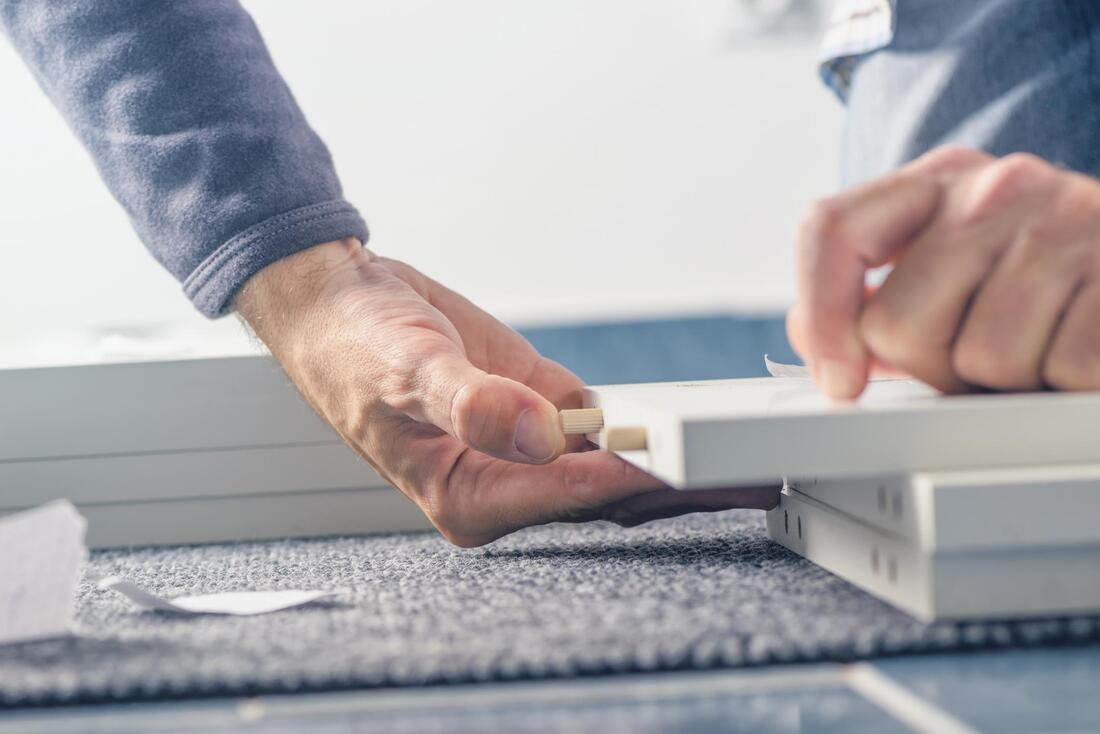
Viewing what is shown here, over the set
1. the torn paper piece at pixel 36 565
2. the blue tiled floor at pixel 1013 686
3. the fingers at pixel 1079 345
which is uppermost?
the fingers at pixel 1079 345

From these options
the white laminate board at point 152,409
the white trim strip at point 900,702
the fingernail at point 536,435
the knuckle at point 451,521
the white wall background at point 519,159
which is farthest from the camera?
the white wall background at point 519,159

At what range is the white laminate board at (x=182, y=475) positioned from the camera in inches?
31.5

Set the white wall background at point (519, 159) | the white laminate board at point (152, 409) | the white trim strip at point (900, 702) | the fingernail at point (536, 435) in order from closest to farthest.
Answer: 1. the white trim strip at point (900, 702)
2. the fingernail at point (536, 435)
3. the white laminate board at point (152, 409)
4. the white wall background at point (519, 159)

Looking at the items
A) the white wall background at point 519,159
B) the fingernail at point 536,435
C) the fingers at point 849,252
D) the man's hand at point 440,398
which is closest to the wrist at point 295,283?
the man's hand at point 440,398

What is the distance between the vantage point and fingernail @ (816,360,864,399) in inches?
16.0

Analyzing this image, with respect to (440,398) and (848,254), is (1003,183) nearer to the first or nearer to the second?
(848,254)

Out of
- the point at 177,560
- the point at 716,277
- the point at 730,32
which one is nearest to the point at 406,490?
the point at 177,560

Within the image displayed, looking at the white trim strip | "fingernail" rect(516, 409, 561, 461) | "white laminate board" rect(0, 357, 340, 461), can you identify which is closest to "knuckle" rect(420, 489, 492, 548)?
"fingernail" rect(516, 409, 561, 461)

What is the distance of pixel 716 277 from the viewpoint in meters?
2.17

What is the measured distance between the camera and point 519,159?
6.84ft

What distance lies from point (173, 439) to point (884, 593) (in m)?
0.58

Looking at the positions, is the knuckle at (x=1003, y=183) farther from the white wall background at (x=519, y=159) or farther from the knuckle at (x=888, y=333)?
the white wall background at (x=519, y=159)

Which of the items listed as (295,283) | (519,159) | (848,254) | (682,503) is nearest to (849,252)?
(848,254)

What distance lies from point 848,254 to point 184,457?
567 mm
